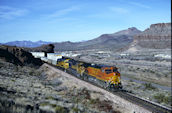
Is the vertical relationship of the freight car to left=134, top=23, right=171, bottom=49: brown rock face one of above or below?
below

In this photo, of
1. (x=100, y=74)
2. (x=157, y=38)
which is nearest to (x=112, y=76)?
(x=100, y=74)

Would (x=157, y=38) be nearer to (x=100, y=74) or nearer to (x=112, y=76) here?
(x=100, y=74)

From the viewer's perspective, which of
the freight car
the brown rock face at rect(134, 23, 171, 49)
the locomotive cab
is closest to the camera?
the locomotive cab

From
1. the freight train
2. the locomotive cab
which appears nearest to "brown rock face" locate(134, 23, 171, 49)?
the freight train

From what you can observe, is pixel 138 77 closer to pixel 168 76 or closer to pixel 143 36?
pixel 168 76

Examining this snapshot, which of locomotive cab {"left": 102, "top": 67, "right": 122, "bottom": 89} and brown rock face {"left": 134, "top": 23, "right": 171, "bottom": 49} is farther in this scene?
brown rock face {"left": 134, "top": 23, "right": 171, "bottom": 49}

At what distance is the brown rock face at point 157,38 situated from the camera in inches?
5689

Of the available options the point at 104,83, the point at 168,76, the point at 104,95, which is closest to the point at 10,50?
the point at 104,83

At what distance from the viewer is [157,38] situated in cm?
15550

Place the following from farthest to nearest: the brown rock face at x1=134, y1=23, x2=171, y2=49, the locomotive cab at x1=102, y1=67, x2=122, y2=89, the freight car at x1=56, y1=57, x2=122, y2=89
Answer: the brown rock face at x1=134, y1=23, x2=171, y2=49
the freight car at x1=56, y1=57, x2=122, y2=89
the locomotive cab at x1=102, y1=67, x2=122, y2=89

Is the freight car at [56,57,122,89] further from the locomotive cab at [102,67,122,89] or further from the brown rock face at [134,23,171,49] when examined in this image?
the brown rock face at [134,23,171,49]

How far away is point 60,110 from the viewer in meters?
8.43

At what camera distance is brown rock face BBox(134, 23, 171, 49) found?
144 m

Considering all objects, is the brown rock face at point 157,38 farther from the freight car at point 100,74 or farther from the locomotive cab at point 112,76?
the locomotive cab at point 112,76
